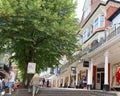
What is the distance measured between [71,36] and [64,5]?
3003 millimetres

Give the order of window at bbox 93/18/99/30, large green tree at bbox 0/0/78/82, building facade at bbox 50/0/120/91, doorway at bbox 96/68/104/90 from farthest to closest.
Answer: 1. doorway at bbox 96/68/104/90
2. window at bbox 93/18/99/30
3. building facade at bbox 50/0/120/91
4. large green tree at bbox 0/0/78/82

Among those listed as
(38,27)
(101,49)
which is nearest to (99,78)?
(101,49)

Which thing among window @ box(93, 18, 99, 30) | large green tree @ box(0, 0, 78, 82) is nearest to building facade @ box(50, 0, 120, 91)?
window @ box(93, 18, 99, 30)

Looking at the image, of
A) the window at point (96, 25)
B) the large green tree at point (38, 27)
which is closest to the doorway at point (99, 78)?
the window at point (96, 25)

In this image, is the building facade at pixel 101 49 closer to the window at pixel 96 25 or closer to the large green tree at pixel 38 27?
the window at pixel 96 25

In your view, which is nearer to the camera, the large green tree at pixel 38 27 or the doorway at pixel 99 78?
the large green tree at pixel 38 27

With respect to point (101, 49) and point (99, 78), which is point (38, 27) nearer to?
point (101, 49)

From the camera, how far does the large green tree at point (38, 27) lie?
75.8ft

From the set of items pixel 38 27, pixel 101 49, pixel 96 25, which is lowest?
pixel 101 49

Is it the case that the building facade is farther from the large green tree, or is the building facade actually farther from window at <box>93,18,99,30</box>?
the large green tree

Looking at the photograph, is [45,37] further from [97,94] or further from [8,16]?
[97,94]

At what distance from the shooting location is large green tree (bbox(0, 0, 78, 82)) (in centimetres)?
2311

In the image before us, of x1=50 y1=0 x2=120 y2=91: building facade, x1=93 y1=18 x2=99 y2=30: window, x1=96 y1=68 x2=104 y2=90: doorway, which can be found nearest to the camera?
x1=50 y1=0 x2=120 y2=91: building facade

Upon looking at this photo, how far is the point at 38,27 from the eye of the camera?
23.0 meters
